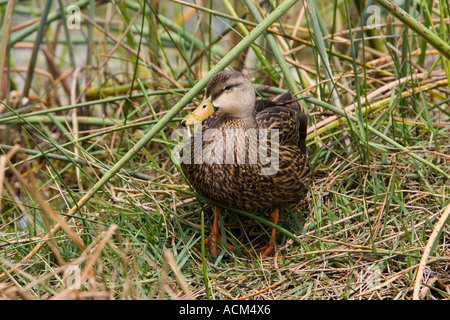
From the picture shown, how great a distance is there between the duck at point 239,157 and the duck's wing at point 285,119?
0.01m

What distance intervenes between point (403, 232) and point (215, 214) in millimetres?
944

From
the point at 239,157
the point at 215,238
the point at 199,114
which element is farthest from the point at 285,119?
the point at 215,238

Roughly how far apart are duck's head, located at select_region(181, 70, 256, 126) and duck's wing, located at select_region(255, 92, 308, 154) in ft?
0.69

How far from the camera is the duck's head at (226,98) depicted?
262cm

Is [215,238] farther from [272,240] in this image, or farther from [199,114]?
[199,114]

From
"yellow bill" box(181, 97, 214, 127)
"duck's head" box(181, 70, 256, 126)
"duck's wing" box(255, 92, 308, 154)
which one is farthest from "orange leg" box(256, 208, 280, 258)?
"yellow bill" box(181, 97, 214, 127)

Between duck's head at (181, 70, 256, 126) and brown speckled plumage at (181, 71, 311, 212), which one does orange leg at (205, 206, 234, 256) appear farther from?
duck's head at (181, 70, 256, 126)

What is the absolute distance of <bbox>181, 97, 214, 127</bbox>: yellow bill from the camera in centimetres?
258

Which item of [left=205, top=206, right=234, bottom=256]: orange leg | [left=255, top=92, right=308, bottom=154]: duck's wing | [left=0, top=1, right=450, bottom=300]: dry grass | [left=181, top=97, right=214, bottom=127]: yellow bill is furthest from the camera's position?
[left=255, top=92, right=308, bottom=154]: duck's wing

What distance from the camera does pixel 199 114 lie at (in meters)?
2.61

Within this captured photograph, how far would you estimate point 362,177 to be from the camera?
10.1 feet

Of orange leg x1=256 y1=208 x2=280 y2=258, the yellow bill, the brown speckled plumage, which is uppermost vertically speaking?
the yellow bill

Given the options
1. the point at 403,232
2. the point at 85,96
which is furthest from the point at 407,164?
the point at 85,96

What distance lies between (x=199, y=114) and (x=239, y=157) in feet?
0.96
